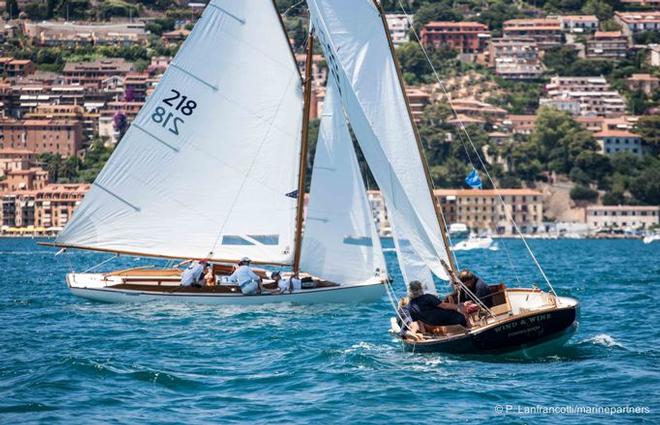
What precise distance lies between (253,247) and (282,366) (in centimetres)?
1133

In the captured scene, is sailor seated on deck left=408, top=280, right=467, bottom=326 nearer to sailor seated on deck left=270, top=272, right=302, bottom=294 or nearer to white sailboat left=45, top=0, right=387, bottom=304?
sailor seated on deck left=270, top=272, right=302, bottom=294

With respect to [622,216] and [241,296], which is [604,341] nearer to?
[241,296]

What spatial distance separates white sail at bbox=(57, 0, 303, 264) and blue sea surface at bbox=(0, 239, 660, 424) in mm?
2327

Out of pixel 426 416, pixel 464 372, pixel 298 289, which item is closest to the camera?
pixel 426 416

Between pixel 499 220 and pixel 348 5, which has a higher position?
pixel 348 5

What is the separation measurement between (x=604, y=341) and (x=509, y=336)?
3634mm

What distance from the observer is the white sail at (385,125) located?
2617cm

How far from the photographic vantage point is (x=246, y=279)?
33.9 meters

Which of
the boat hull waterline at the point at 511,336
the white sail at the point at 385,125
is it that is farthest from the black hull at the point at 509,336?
the white sail at the point at 385,125

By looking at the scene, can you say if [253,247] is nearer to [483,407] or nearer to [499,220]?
[483,407]

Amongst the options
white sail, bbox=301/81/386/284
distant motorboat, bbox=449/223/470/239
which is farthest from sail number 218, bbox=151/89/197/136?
distant motorboat, bbox=449/223/470/239

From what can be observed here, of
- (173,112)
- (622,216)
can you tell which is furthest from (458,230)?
(173,112)

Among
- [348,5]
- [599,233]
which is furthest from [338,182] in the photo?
[599,233]

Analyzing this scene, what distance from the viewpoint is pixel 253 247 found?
35.5m
